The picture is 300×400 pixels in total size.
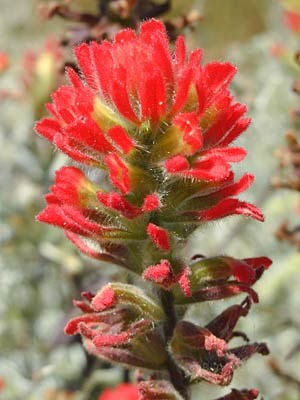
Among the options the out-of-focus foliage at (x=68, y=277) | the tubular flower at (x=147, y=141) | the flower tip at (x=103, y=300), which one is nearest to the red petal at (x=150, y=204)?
the tubular flower at (x=147, y=141)

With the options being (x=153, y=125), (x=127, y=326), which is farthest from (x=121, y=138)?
(x=127, y=326)

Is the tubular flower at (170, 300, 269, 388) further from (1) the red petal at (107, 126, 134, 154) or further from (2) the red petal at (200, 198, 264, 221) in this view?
(1) the red petal at (107, 126, 134, 154)

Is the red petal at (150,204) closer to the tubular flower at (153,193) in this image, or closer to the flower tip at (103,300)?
the tubular flower at (153,193)

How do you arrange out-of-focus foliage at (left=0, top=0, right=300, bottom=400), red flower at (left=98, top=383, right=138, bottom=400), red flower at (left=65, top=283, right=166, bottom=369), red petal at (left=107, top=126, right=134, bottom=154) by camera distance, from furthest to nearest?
out-of-focus foliage at (left=0, top=0, right=300, bottom=400), red flower at (left=98, top=383, right=138, bottom=400), red flower at (left=65, top=283, right=166, bottom=369), red petal at (left=107, top=126, right=134, bottom=154)

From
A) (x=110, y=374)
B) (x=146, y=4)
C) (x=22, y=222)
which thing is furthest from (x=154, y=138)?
(x=22, y=222)

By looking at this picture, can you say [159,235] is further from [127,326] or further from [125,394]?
[125,394]

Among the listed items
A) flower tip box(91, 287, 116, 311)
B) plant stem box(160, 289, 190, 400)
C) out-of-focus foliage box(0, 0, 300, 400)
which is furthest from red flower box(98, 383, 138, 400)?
flower tip box(91, 287, 116, 311)
